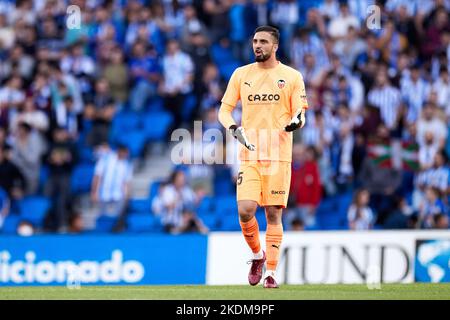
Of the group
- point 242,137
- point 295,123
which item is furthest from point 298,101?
point 242,137

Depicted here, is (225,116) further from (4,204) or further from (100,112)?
(100,112)

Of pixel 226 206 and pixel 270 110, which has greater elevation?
pixel 270 110

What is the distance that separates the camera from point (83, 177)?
2662cm

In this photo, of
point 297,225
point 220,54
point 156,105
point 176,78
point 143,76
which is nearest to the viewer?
point 297,225

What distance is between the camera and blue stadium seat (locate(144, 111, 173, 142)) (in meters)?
26.8

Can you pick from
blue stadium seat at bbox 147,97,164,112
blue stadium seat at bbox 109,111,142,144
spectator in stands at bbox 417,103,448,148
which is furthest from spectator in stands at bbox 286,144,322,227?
blue stadium seat at bbox 109,111,142,144

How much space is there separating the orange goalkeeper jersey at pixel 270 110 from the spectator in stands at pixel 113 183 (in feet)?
33.6

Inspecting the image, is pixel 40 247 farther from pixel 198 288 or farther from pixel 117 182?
pixel 198 288

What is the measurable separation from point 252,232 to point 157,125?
11283mm

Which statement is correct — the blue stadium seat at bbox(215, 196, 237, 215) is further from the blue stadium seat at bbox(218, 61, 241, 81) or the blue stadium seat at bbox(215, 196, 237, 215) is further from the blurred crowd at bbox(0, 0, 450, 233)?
the blue stadium seat at bbox(218, 61, 241, 81)

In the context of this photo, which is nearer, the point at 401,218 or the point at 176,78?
the point at 401,218

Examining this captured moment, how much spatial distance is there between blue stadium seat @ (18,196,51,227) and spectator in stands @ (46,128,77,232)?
198 millimetres

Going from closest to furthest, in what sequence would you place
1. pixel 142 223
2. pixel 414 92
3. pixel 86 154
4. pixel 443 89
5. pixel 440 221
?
pixel 440 221
pixel 142 223
pixel 443 89
pixel 414 92
pixel 86 154

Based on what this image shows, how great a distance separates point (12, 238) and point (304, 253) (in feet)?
16.2
